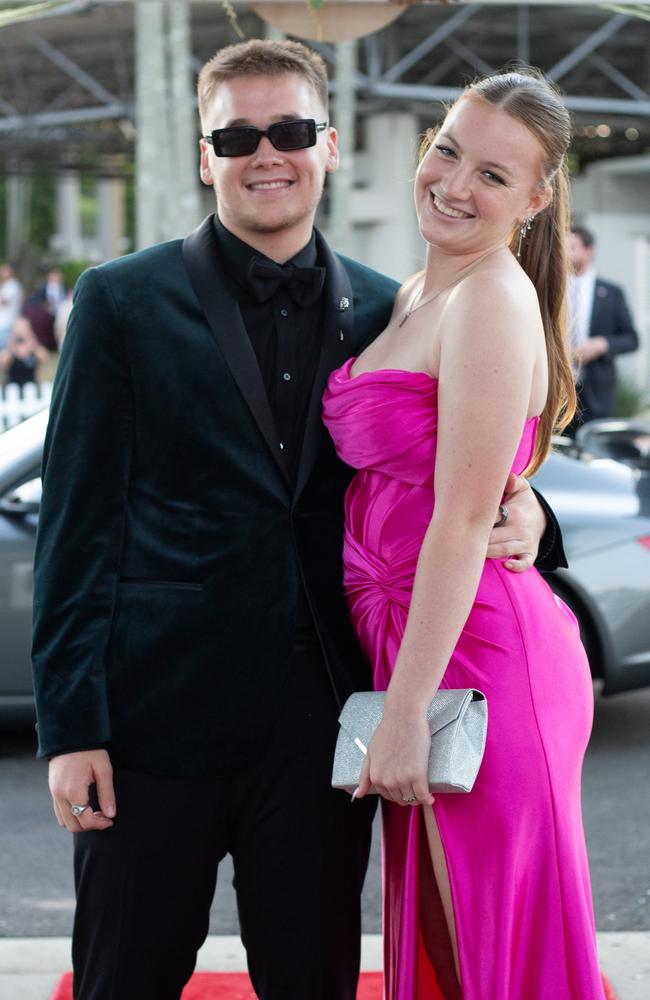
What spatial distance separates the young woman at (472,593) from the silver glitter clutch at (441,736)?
0.03m

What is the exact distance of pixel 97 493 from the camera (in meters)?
2.45

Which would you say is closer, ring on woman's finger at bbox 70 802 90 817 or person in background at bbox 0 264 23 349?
ring on woman's finger at bbox 70 802 90 817

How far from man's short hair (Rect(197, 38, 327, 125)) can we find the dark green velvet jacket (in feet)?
1.30

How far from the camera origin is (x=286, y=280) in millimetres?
2551

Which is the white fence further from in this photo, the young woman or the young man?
the young woman

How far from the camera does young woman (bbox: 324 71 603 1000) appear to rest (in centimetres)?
231

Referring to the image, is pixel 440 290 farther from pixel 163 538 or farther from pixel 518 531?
pixel 163 538

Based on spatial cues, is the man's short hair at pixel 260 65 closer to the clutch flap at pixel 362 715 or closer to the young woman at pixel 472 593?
the young woman at pixel 472 593

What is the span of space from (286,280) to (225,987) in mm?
1901

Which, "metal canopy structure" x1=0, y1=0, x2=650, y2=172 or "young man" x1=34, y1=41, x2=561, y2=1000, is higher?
"metal canopy structure" x1=0, y1=0, x2=650, y2=172

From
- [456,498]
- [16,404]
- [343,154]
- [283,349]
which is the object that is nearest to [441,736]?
[456,498]

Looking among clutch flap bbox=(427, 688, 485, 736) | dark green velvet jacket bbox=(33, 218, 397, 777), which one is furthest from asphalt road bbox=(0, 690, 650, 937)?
clutch flap bbox=(427, 688, 485, 736)

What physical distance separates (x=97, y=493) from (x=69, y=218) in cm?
5414

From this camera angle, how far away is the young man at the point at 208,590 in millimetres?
2451
